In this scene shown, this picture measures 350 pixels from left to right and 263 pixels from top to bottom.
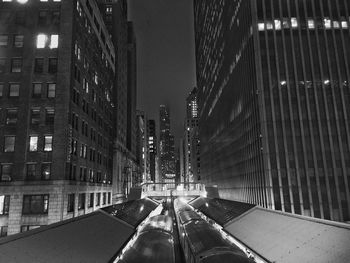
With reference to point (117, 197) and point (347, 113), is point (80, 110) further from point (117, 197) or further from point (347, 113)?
point (347, 113)

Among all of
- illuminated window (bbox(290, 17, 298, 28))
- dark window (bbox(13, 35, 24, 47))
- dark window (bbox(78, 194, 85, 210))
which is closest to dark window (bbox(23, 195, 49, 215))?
dark window (bbox(78, 194, 85, 210))

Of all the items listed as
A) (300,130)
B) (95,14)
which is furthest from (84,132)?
(300,130)

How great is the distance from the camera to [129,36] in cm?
15438

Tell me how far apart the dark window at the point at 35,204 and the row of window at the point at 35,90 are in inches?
610

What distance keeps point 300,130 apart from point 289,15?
23.9m

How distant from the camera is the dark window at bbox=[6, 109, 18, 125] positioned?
44844 mm

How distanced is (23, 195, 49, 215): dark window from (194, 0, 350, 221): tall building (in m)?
37.7

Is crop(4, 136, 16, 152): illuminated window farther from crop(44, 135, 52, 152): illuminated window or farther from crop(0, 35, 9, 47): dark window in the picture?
crop(0, 35, 9, 47): dark window

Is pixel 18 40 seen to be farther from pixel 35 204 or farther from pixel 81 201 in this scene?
pixel 81 201

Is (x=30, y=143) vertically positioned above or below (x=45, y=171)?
above

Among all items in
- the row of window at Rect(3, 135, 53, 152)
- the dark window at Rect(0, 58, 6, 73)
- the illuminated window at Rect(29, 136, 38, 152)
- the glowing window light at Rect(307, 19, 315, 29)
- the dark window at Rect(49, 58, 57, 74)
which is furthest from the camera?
the glowing window light at Rect(307, 19, 315, 29)

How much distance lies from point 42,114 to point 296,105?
4618 cm

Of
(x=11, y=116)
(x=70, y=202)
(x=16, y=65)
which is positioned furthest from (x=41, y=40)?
(x=70, y=202)

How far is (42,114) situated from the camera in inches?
1778
